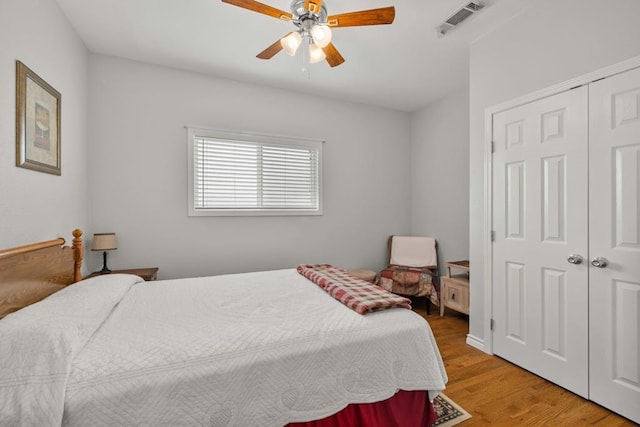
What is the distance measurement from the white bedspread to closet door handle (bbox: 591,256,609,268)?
4.21ft

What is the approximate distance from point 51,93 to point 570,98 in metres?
3.76

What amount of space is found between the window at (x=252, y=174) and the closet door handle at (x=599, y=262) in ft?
8.85

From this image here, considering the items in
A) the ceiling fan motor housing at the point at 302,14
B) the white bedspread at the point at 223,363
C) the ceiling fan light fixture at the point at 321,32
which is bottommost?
the white bedspread at the point at 223,363

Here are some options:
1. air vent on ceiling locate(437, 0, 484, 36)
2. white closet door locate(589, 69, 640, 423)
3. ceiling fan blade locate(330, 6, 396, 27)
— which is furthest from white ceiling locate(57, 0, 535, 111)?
white closet door locate(589, 69, 640, 423)

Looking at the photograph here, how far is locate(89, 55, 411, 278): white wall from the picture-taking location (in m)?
2.93

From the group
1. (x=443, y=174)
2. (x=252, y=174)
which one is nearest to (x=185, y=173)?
(x=252, y=174)

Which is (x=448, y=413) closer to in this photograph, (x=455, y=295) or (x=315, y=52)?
(x=455, y=295)

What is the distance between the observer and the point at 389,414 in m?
1.47

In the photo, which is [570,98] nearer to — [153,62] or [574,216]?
[574,216]

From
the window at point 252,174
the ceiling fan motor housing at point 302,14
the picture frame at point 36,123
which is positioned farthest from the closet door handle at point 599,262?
the picture frame at point 36,123

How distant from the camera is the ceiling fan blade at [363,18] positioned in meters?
1.75

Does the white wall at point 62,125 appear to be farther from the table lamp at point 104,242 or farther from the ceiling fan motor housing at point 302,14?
the ceiling fan motor housing at point 302,14

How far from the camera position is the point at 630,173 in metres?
1.74

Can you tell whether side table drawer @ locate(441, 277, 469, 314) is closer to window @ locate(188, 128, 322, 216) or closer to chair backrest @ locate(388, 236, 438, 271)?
chair backrest @ locate(388, 236, 438, 271)
